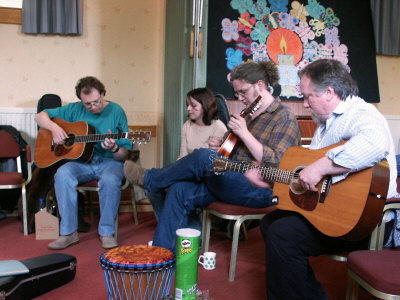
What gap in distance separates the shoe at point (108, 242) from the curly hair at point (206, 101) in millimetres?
987

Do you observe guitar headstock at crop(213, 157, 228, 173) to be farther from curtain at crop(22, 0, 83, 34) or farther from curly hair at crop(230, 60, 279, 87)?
curtain at crop(22, 0, 83, 34)

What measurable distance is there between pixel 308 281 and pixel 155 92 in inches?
107

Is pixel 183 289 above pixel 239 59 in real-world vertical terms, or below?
below

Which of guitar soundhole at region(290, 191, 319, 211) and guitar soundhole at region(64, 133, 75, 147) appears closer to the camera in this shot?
guitar soundhole at region(290, 191, 319, 211)

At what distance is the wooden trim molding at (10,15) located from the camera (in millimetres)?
3729

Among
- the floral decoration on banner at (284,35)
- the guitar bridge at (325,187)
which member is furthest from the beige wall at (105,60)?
the guitar bridge at (325,187)

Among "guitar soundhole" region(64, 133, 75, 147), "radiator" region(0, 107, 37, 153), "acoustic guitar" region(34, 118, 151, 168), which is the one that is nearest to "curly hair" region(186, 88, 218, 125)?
"acoustic guitar" region(34, 118, 151, 168)

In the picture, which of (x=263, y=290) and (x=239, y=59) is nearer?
(x=263, y=290)

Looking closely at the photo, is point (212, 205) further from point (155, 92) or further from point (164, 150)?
point (155, 92)

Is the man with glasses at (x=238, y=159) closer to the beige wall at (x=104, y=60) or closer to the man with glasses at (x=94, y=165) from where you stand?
the man with glasses at (x=94, y=165)

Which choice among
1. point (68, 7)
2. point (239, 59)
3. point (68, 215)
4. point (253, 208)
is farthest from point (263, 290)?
point (68, 7)

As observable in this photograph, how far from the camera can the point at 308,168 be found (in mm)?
1641

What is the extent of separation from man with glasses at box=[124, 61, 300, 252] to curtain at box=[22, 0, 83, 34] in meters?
1.97

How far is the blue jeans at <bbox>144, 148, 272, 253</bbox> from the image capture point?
2287 millimetres
